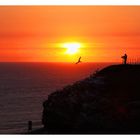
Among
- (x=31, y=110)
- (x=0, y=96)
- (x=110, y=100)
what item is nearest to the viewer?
(x=110, y=100)

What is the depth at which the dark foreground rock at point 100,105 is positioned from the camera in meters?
36.2

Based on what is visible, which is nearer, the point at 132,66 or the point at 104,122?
the point at 104,122

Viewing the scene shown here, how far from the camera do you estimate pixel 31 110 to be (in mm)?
87625

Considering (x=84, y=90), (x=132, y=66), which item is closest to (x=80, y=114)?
(x=84, y=90)

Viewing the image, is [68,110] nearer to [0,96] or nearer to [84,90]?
[84,90]

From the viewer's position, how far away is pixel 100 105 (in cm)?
3759

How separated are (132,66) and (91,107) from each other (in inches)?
354

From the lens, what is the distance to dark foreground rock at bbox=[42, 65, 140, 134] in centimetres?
3616

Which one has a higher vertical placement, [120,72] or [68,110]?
[120,72]
